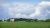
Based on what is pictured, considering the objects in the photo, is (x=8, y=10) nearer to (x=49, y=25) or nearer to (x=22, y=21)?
(x=22, y=21)

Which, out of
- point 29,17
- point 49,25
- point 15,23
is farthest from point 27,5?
point 49,25

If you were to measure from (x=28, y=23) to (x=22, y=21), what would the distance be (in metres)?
0.14

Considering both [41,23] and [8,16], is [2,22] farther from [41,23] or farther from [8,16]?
[41,23]

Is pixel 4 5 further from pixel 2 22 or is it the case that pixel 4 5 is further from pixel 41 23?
pixel 41 23

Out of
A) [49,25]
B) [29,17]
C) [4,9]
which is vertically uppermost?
[4,9]

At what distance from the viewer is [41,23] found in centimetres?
273

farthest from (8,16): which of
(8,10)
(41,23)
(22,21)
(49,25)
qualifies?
(49,25)

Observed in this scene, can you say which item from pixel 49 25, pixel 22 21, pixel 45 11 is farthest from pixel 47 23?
pixel 22 21

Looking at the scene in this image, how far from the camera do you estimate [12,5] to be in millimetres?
2789

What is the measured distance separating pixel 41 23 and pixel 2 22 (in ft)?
2.77

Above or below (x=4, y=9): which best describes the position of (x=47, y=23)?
below

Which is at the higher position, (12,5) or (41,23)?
(12,5)

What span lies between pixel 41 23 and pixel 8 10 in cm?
77

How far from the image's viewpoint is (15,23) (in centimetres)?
273
